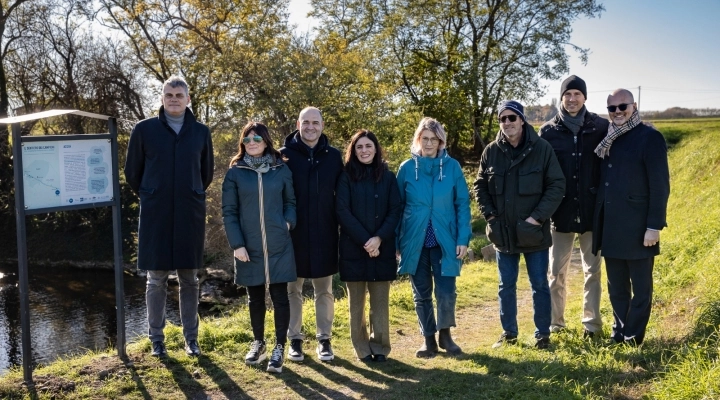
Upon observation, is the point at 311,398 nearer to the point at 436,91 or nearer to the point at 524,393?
the point at 524,393

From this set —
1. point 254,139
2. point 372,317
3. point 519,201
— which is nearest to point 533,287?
point 519,201

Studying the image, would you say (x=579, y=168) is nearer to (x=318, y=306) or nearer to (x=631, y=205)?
(x=631, y=205)

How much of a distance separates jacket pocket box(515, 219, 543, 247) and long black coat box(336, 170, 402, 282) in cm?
100

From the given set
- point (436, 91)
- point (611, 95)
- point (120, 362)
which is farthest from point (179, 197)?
point (436, 91)

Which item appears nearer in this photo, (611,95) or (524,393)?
(524,393)

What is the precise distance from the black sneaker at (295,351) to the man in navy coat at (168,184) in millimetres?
1065

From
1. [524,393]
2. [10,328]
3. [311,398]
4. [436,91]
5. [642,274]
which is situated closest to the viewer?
[524,393]

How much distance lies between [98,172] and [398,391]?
9.92 ft

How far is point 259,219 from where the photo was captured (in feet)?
16.2

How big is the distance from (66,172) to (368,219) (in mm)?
2446

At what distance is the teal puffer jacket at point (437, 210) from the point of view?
5.14m

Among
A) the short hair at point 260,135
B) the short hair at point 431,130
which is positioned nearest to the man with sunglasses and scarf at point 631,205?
the short hair at point 431,130

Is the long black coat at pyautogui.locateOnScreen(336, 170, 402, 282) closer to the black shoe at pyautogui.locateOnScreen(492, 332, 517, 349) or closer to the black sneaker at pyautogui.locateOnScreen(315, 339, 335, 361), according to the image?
the black sneaker at pyautogui.locateOnScreen(315, 339, 335, 361)

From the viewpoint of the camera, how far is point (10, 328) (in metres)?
12.9
